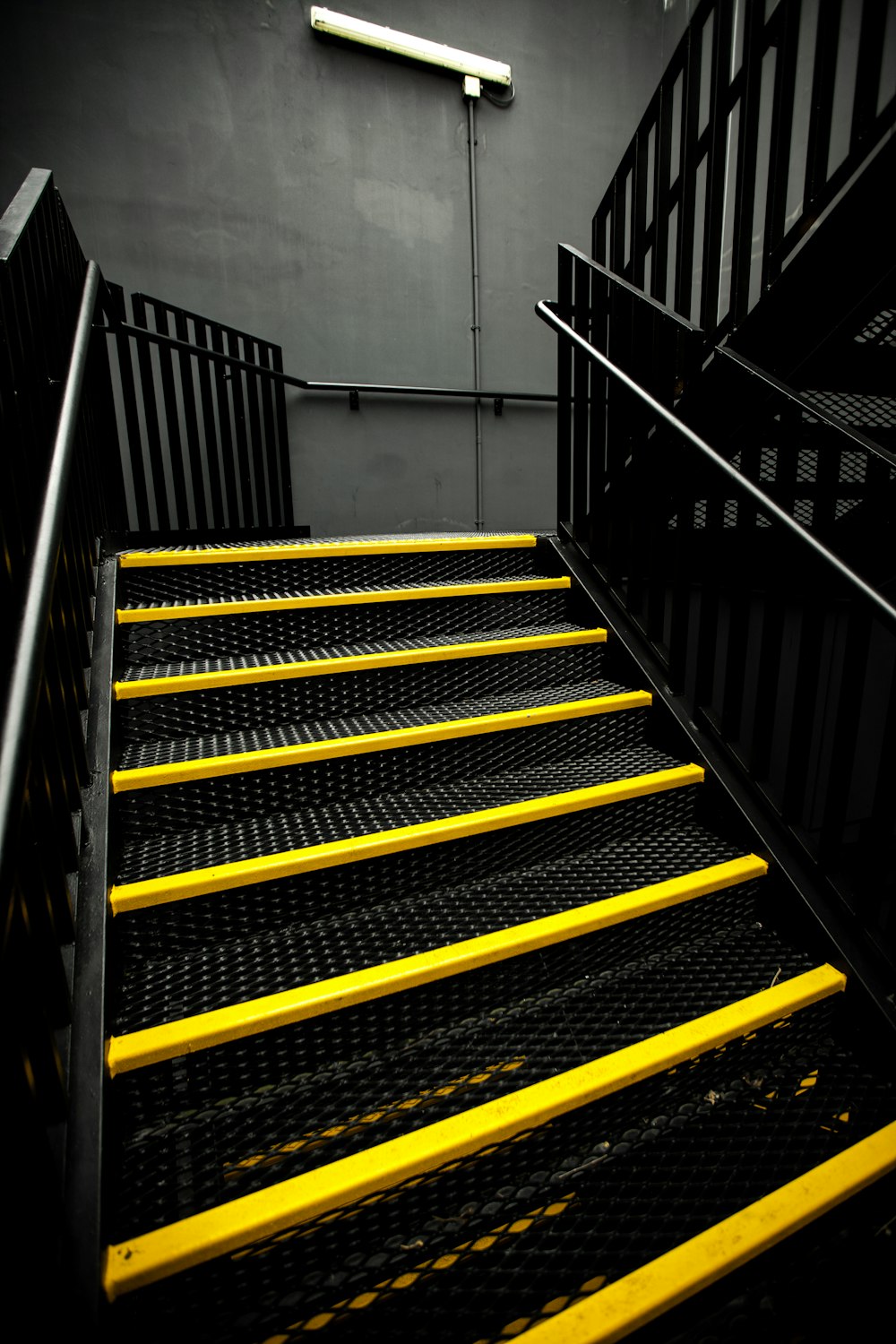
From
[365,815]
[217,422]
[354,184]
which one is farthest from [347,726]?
[354,184]

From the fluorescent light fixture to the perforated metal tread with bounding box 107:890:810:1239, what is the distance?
4433 mm

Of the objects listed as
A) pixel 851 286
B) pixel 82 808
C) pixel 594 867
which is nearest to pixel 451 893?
pixel 594 867

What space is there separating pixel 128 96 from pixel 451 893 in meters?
4.04

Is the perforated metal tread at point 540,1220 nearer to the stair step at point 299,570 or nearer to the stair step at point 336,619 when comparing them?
the stair step at point 336,619

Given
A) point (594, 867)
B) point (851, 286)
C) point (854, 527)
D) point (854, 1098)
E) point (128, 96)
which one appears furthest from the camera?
point (128, 96)

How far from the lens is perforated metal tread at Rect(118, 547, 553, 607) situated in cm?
182

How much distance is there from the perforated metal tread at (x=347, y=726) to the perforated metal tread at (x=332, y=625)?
0.28 metres

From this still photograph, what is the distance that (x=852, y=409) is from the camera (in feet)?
7.58

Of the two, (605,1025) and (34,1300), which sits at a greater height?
(34,1300)

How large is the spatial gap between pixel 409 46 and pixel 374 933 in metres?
4.47

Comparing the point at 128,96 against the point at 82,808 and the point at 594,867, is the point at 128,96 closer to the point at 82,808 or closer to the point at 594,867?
the point at 82,808

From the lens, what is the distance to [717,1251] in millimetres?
900

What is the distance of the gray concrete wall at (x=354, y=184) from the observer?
3.07 meters

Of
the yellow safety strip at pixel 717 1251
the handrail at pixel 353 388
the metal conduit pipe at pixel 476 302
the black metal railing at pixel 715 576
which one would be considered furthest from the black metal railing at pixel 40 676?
the metal conduit pipe at pixel 476 302
